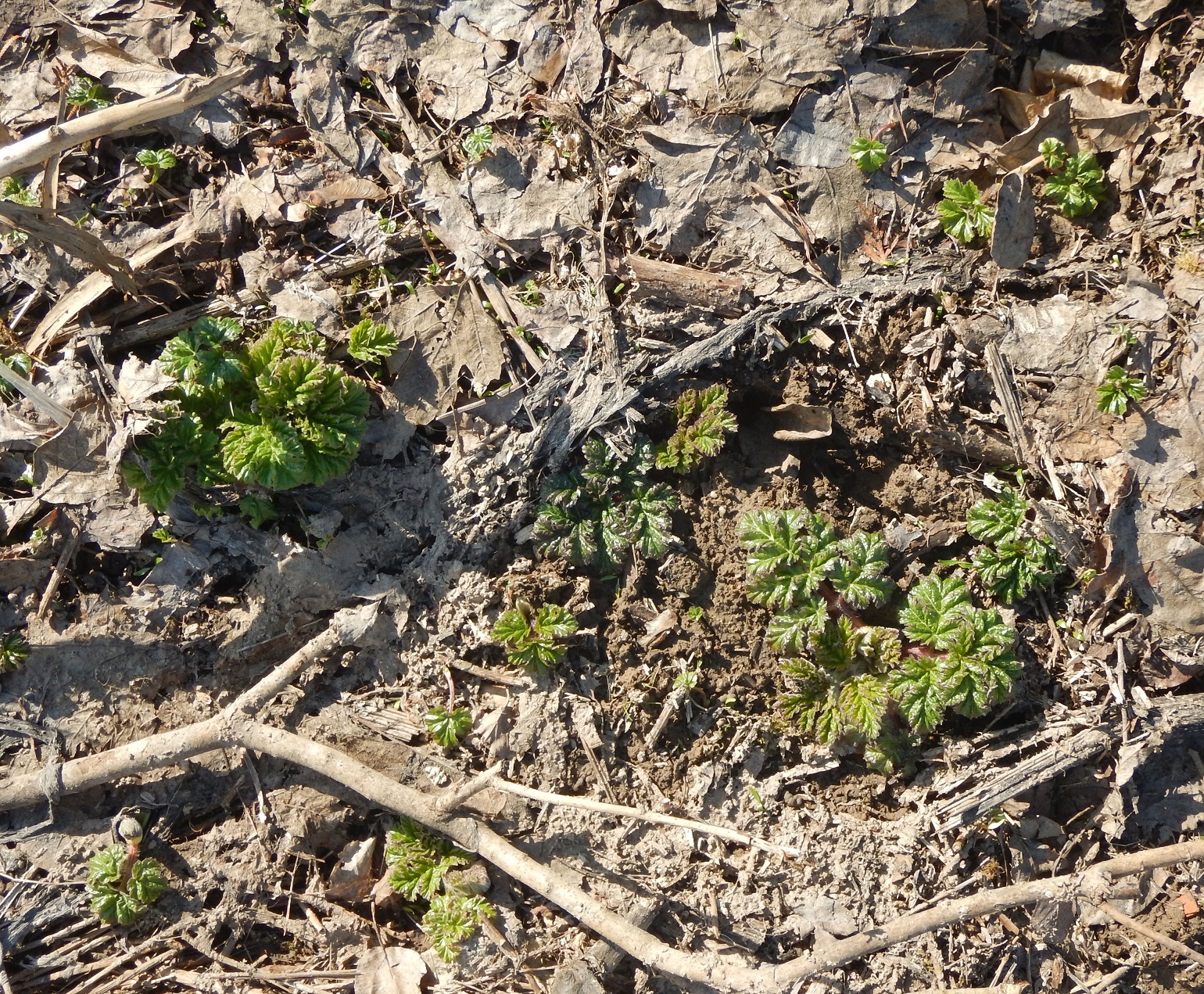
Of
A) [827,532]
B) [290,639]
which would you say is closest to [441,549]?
[290,639]

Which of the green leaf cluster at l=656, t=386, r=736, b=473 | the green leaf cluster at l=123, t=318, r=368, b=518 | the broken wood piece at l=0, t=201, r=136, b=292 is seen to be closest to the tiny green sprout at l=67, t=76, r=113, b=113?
the broken wood piece at l=0, t=201, r=136, b=292

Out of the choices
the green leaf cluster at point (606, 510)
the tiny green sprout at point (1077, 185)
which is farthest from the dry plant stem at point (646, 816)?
the tiny green sprout at point (1077, 185)

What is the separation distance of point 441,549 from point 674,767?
4.42 ft

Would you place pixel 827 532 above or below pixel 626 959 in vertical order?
above

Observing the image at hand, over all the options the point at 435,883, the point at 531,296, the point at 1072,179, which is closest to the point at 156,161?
the point at 531,296

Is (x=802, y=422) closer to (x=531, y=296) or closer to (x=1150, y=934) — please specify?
(x=531, y=296)

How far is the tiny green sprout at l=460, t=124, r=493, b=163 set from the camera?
3814 mm

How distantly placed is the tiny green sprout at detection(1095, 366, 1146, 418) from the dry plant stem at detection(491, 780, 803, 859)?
7.12ft

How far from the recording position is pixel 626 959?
3.56 metres

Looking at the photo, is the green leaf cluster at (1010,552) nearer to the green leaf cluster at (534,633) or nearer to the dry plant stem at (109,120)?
the green leaf cluster at (534,633)

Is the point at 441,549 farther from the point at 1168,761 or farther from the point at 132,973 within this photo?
the point at 1168,761

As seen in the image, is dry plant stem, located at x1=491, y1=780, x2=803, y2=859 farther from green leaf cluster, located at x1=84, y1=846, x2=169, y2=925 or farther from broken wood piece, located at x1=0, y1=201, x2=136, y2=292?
broken wood piece, located at x1=0, y1=201, x2=136, y2=292

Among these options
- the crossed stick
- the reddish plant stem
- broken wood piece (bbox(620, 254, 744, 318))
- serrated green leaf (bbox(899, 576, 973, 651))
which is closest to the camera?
the crossed stick

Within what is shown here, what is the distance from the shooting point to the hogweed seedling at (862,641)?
3.47m
